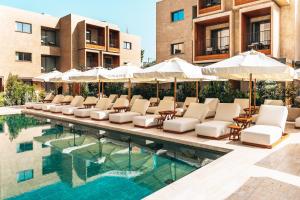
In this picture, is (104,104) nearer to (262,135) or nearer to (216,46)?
(262,135)

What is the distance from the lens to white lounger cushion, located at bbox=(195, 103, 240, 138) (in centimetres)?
932

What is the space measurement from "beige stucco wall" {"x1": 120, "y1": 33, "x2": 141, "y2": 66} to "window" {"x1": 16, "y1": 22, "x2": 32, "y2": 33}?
12817 millimetres

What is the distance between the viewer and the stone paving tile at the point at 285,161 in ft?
20.2

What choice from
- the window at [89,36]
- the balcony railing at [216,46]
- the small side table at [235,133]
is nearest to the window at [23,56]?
the window at [89,36]

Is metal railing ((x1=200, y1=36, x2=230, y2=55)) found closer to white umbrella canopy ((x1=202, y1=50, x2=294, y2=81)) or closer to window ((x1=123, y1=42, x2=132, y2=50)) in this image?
white umbrella canopy ((x1=202, y1=50, x2=294, y2=81))

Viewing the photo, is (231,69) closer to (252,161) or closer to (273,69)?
(273,69)

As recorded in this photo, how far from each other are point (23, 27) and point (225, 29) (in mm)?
22258

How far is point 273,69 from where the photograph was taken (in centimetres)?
847

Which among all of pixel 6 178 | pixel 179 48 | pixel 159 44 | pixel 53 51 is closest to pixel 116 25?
pixel 53 51

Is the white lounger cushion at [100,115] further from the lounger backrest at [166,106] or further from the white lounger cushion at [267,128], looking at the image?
the white lounger cushion at [267,128]

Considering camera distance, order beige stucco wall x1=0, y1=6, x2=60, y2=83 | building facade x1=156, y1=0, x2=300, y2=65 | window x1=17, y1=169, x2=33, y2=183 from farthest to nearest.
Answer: beige stucco wall x1=0, y1=6, x2=60, y2=83, building facade x1=156, y1=0, x2=300, y2=65, window x1=17, y1=169, x2=33, y2=183

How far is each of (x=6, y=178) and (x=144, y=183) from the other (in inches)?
137

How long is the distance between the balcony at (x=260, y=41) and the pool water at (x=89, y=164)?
1382 centimetres

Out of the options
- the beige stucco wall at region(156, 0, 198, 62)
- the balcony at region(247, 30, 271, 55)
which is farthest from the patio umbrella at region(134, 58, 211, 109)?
the beige stucco wall at region(156, 0, 198, 62)
